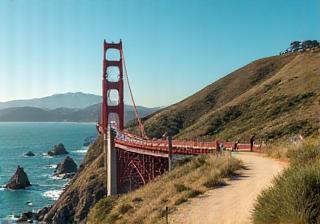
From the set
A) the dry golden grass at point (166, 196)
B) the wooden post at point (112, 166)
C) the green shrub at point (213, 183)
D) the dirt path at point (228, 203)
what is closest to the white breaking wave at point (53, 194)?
the wooden post at point (112, 166)

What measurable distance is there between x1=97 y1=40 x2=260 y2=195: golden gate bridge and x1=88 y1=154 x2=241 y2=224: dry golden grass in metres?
9.32

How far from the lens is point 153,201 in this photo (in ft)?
50.3

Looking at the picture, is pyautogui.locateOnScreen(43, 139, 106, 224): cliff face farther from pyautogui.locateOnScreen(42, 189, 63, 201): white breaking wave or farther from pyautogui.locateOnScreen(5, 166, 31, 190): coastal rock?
pyautogui.locateOnScreen(5, 166, 31, 190): coastal rock

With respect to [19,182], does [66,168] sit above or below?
above

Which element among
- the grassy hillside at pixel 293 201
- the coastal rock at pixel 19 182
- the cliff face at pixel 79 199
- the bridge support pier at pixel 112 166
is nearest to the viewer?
the grassy hillside at pixel 293 201

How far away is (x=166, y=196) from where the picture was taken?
50.5ft

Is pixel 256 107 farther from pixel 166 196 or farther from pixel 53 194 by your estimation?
pixel 166 196

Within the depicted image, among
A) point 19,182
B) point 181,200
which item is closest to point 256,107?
point 19,182

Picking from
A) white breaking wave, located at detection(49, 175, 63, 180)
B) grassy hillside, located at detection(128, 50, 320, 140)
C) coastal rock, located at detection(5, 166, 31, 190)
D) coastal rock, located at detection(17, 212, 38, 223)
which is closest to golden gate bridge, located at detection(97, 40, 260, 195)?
grassy hillside, located at detection(128, 50, 320, 140)

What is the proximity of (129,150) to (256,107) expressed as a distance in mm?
29936

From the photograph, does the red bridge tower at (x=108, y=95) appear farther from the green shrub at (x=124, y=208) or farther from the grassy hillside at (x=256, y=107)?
the green shrub at (x=124, y=208)

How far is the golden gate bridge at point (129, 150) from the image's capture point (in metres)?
29.8

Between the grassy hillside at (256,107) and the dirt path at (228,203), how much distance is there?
2688 centimetres

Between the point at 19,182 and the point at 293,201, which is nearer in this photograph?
the point at 293,201
